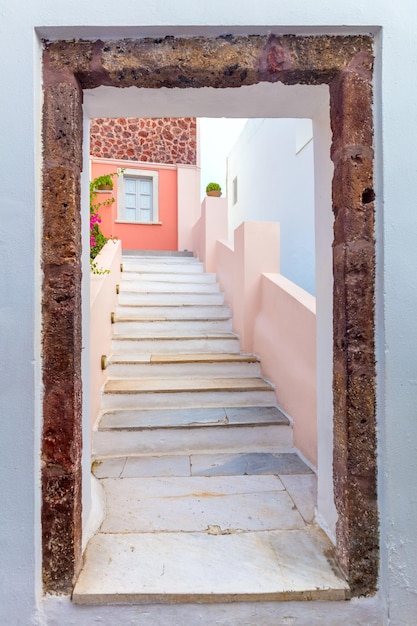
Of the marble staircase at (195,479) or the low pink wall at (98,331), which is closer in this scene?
the marble staircase at (195,479)

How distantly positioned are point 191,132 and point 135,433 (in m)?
8.40

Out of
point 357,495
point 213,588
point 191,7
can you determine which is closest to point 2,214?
point 191,7

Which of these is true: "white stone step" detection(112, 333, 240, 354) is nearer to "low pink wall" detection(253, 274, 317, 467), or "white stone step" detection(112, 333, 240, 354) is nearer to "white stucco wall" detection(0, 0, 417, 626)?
"low pink wall" detection(253, 274, 317, 467)

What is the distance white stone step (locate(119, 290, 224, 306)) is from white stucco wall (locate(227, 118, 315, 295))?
56.5 inches

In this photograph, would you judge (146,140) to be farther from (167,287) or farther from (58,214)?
(58,214)

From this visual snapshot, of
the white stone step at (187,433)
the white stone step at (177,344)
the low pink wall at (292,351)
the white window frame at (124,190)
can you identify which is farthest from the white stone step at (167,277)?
the white window frame at (124,190)

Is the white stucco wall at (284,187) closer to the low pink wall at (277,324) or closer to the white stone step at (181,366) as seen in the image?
the low pink wall at (277,324)

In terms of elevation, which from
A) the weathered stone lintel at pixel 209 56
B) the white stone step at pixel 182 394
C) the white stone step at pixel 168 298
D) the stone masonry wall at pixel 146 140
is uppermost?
the stone masonry wall at pixel 146 140

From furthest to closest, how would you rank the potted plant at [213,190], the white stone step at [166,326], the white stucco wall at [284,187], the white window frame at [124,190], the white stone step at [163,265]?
the white window frame at [124,190], the potted plant at [213,190], the white stone step at [163,265], the white stucco wall at [284,187], the white stone step at [166,326]

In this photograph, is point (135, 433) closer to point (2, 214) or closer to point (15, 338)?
point (15, 338)

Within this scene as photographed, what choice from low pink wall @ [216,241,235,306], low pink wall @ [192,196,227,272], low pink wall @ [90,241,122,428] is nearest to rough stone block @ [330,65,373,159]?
low pink wall @ [90,241,122,428]

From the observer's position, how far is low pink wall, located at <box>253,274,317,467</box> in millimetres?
2619

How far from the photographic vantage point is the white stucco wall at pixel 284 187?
5430 millimetres

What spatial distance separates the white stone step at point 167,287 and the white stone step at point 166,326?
86 cm
